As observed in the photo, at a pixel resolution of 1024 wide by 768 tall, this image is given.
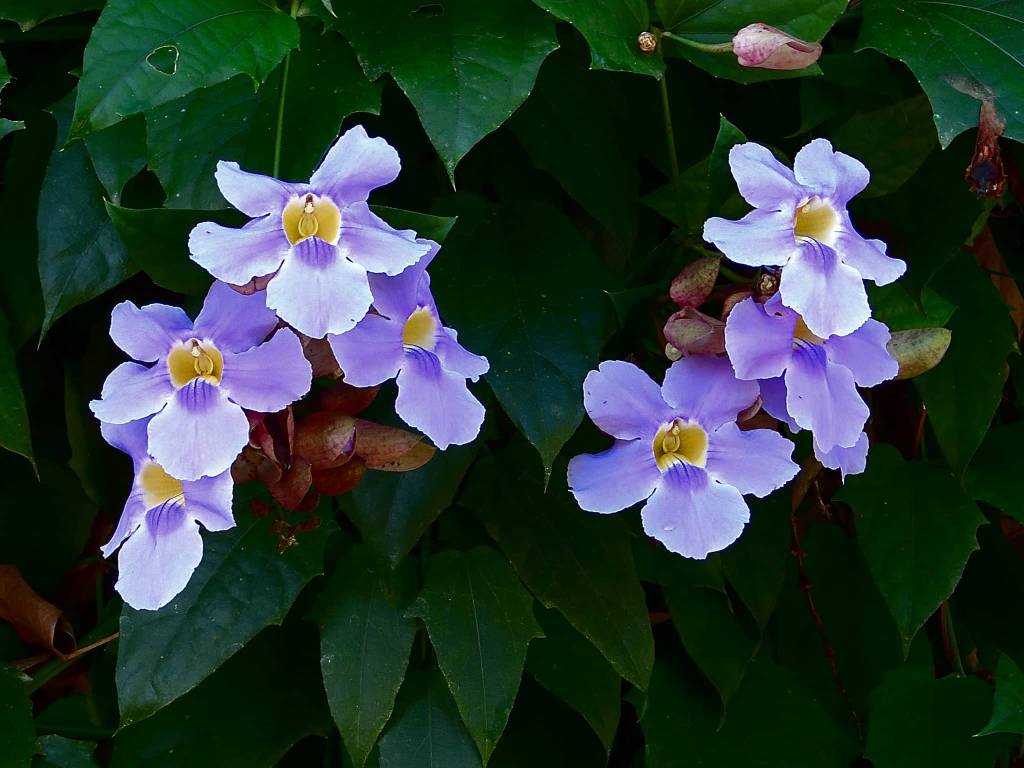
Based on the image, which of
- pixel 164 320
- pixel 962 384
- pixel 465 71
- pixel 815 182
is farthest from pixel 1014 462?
pixel 164 320

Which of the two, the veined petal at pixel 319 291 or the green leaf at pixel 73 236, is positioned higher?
the veined petal at pixel 319 291

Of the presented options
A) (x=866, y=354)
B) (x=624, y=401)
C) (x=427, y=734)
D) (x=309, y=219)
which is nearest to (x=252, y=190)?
(x=309, y=219)

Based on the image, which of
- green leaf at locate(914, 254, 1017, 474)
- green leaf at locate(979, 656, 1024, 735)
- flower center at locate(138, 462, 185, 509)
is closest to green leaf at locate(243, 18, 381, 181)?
flower center at locate(138, 462, 185, 509)

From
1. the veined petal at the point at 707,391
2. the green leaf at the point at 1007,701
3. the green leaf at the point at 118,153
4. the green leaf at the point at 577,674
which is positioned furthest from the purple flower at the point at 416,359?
the green leaf at the point at 1007,701

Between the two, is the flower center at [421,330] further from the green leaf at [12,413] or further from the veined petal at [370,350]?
the green leaf at [12,413]

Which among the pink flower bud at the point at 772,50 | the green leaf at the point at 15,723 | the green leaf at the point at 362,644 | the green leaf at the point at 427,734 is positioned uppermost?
the pink flower bud at the point at 772,50

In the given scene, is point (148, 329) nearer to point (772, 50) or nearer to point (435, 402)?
point (435, 402)
